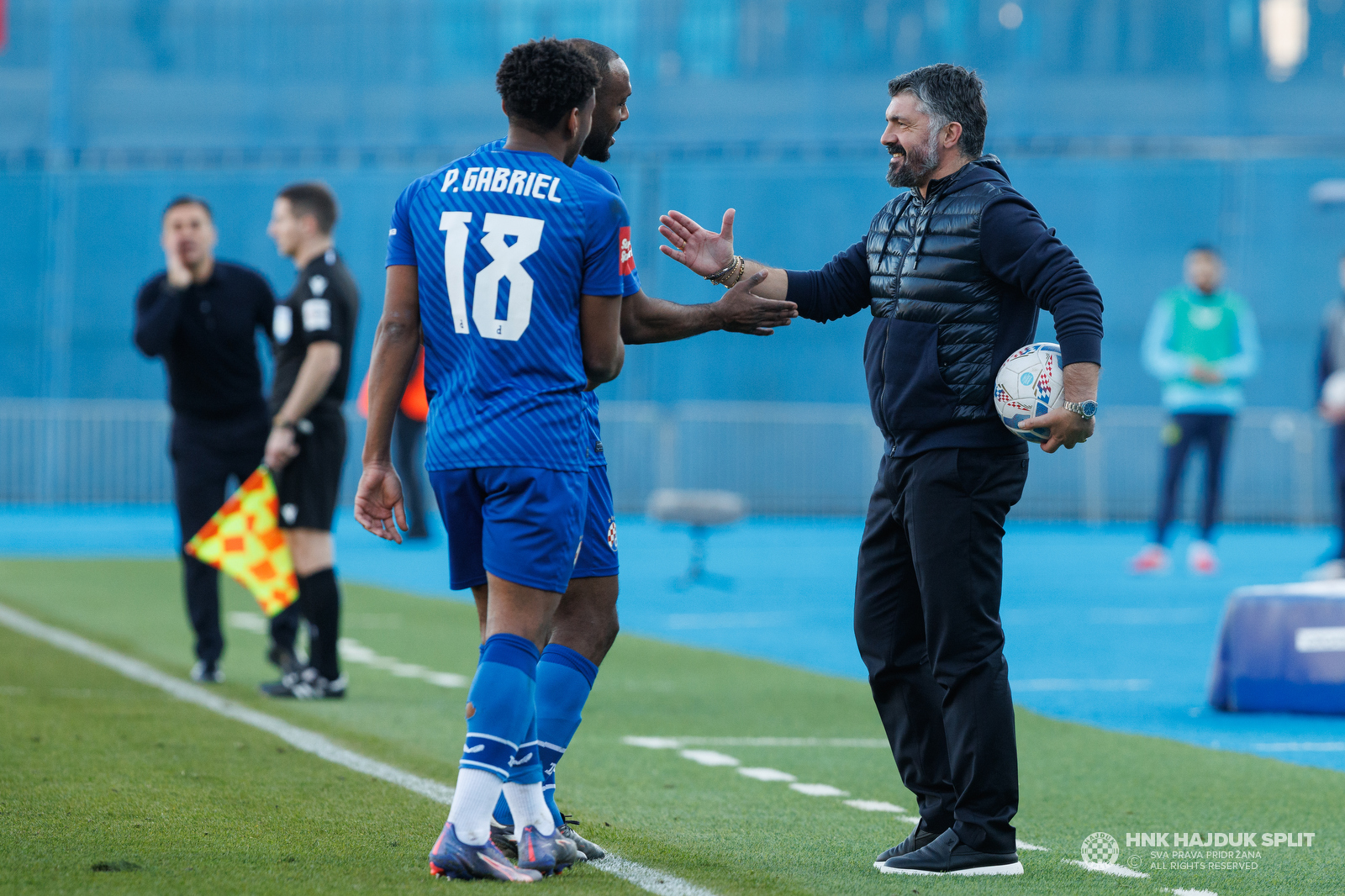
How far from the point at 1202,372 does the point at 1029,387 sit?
1001 cm

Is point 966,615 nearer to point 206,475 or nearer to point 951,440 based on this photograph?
point 951,440

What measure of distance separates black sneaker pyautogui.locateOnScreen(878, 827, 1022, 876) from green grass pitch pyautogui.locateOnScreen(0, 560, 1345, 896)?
0.22 feet

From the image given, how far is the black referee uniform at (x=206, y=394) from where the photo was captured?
25.8 ft

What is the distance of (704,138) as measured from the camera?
20516 millimetres

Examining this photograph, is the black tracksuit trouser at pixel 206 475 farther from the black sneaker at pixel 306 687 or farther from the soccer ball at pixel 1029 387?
the soccer ball at pixel 1029 387

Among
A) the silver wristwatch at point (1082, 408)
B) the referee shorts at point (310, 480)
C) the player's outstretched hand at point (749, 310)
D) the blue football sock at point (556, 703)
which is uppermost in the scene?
the player's outstretched hand at point (749, 310)

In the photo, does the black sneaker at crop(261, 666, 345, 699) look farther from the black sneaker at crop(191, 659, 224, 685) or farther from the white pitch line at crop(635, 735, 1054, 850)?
the white pitch line at crop(635, 735, 1054, 850)

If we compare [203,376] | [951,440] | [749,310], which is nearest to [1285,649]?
[951,440]

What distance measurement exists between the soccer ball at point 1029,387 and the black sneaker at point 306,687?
162 inches

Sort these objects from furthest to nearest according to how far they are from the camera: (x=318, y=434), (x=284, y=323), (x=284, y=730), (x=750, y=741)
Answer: (x=284, y=323)
(x=318, y=434)
(x=750, y=741)
(x=284, y=730)

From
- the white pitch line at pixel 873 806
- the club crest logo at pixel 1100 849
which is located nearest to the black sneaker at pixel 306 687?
the white pitch line at pixel 873 806

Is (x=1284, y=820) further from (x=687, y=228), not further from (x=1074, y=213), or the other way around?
(x=1074, y=213)

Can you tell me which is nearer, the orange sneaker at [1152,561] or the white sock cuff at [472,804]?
the white sock cuff at [472,804]

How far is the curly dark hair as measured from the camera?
3986mm
